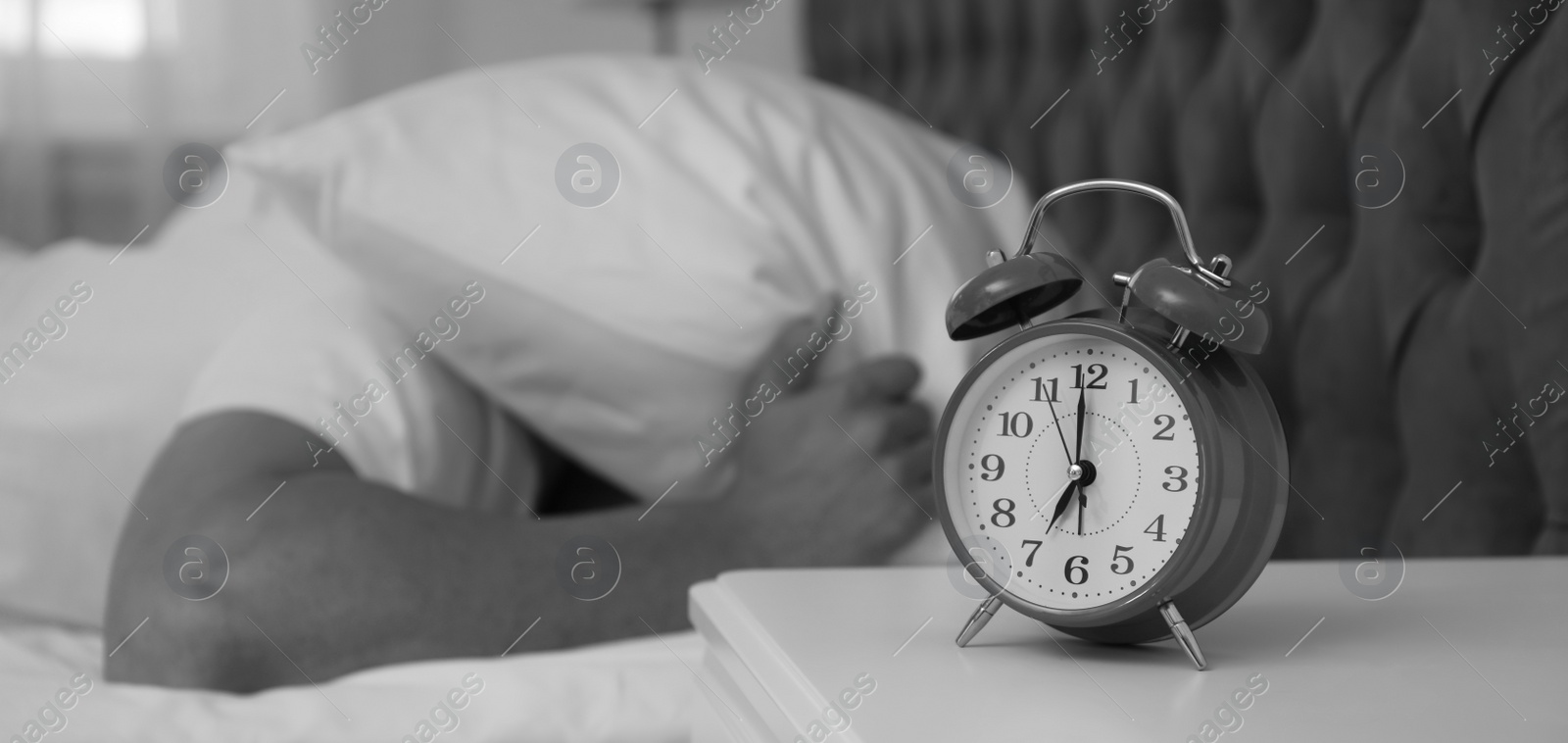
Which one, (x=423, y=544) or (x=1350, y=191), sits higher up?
(x=423, y=544)

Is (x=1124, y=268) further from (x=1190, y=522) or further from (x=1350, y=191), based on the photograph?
(x=1190, y=522)

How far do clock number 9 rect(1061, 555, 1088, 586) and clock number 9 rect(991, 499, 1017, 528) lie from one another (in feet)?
0.10

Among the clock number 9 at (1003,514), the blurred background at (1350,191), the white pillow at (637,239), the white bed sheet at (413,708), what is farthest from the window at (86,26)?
the clock number 9 at (1003,514)

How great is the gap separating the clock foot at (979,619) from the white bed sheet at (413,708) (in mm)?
263

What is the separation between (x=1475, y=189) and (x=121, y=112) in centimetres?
319

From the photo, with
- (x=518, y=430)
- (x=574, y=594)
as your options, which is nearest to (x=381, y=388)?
(x=518, y=430)

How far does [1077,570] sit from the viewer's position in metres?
0.50

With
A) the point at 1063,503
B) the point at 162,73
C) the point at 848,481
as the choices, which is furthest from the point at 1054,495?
the point at 162,73

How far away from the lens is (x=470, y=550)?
0.83 meters

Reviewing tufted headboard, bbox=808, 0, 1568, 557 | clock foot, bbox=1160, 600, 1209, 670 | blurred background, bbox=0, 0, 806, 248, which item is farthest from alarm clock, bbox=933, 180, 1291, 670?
blurred background, bbox=0, 0, 806, 248

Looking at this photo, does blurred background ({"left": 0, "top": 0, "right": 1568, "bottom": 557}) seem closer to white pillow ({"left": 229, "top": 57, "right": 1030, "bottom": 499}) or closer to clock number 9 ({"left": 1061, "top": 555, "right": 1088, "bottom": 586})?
white pillow ({"left": 229, "top": 57, "right": 1030, "bottom": 499})

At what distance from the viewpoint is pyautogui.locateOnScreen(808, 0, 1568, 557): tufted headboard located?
0.78m

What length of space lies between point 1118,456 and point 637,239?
56 centimetres

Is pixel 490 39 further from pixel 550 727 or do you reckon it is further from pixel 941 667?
pixel 941 667
